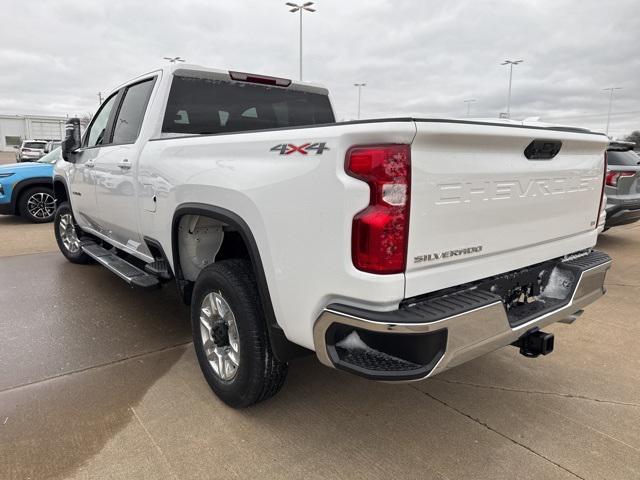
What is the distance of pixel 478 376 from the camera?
3.23 metres

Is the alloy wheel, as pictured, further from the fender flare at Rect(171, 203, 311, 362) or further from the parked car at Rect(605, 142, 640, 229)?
the parked car at Rect(605, 142, 640, 229)

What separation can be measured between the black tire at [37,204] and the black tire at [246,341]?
26.9 feet

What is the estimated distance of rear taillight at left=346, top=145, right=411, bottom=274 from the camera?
1837mm

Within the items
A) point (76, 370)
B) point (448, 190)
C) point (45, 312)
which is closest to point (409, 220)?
point (448, 190)

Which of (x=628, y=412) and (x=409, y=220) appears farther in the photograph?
(x=628, y=412)

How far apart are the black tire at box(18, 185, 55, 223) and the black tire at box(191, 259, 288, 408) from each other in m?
8.19

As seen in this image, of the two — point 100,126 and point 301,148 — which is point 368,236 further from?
point 100,126

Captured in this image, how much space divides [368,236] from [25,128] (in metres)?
90.1

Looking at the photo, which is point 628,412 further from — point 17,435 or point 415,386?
point 17,435

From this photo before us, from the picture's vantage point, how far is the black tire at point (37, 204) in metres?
9.27

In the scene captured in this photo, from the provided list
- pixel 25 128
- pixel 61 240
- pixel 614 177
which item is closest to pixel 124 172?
pixel 61 240

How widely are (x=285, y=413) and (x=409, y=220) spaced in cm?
149

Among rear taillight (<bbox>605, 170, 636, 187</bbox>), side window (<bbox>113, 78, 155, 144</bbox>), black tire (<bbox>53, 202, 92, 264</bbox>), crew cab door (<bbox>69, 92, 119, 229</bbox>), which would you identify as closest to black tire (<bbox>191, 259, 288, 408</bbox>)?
side window (<bbox>113, 78, 155, 144</bbox>)

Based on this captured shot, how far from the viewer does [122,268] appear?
13.4 feet
